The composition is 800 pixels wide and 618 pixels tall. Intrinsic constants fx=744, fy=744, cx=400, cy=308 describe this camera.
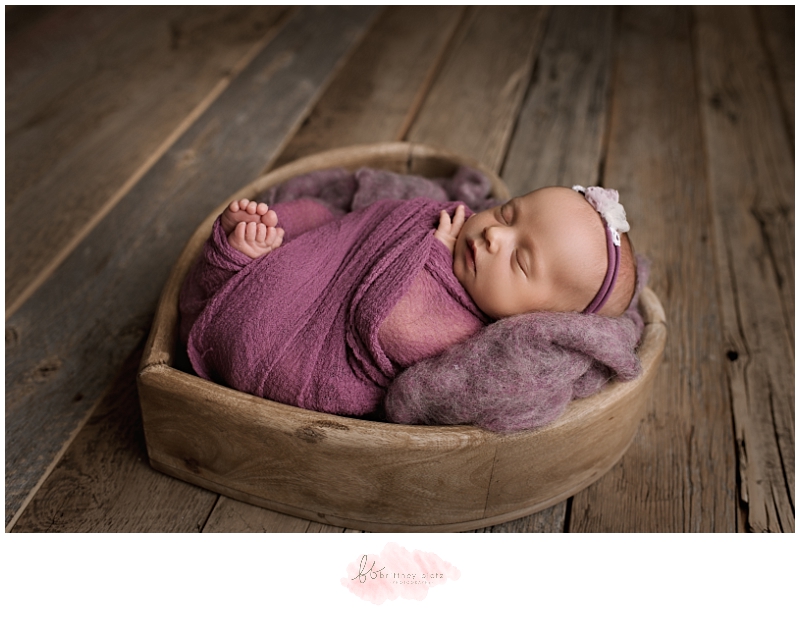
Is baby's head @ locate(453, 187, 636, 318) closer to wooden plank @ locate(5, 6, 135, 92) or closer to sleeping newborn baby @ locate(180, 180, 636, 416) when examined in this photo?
sleeping newborn baby @ locate(180, 180, 636, 416)

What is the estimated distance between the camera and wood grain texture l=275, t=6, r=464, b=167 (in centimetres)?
196

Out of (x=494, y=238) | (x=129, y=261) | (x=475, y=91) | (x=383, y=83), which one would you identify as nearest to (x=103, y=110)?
(x=129, y=261)

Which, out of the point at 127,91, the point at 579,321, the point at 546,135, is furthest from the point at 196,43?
the point at 579,321

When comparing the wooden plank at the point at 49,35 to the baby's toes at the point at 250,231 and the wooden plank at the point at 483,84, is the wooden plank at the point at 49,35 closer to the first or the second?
the wooden plank at the point at 483,84

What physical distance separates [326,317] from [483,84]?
4.43 ft

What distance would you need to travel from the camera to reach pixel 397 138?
196 cm

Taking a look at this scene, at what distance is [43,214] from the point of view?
64.5 inches

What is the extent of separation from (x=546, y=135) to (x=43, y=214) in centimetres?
125

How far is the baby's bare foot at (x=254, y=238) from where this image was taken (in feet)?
3.58

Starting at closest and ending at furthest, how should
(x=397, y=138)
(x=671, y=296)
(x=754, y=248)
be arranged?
(x=671, y=296), (x=754, y=248), (x=397, y=138)

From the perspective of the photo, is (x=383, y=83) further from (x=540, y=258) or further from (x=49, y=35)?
(x=540, y=258)

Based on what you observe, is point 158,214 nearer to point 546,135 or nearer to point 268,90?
point 268,90

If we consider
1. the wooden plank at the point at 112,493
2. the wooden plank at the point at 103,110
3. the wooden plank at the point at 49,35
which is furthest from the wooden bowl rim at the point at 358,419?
the wooden plank at the point at 49,35

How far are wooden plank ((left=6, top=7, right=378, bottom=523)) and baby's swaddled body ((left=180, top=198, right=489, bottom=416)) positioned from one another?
31 centimetres
